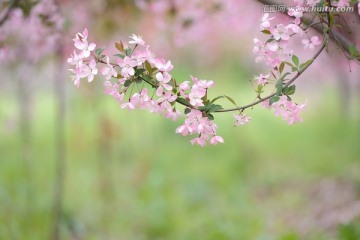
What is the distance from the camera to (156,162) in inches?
333

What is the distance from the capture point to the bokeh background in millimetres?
4473

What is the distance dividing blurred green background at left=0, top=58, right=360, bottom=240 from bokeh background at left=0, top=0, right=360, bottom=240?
0.02 m

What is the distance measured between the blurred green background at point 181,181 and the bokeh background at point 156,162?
0.02m

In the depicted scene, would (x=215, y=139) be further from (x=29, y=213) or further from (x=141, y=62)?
(x=29, y=213)

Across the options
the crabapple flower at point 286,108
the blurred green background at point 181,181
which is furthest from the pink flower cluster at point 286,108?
the blurred green background at point 181,181

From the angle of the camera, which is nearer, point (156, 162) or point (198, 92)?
point (198, 92)

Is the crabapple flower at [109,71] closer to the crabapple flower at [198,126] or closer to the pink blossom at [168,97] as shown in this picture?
the pink blossom at [168,97]

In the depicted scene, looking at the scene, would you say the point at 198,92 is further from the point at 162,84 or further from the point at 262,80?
the point at 262,80

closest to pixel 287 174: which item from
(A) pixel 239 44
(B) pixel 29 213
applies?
(B) pixel 29 213

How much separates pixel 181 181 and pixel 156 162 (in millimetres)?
972

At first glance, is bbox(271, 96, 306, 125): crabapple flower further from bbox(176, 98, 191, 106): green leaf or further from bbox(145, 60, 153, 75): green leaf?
bbox(145, 60, 153, 75): green leaf

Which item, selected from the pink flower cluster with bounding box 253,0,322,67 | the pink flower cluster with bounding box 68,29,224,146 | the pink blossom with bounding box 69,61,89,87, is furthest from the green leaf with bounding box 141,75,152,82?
the pink flower cluster with bounding box 253,0,322,67

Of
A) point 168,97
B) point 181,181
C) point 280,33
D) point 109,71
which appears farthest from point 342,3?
point 181,181

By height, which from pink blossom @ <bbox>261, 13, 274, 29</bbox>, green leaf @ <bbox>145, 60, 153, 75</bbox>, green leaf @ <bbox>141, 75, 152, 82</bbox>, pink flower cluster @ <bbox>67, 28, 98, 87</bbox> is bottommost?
green leaf @ <bbox>141, 75, 152, 82</bbox>
